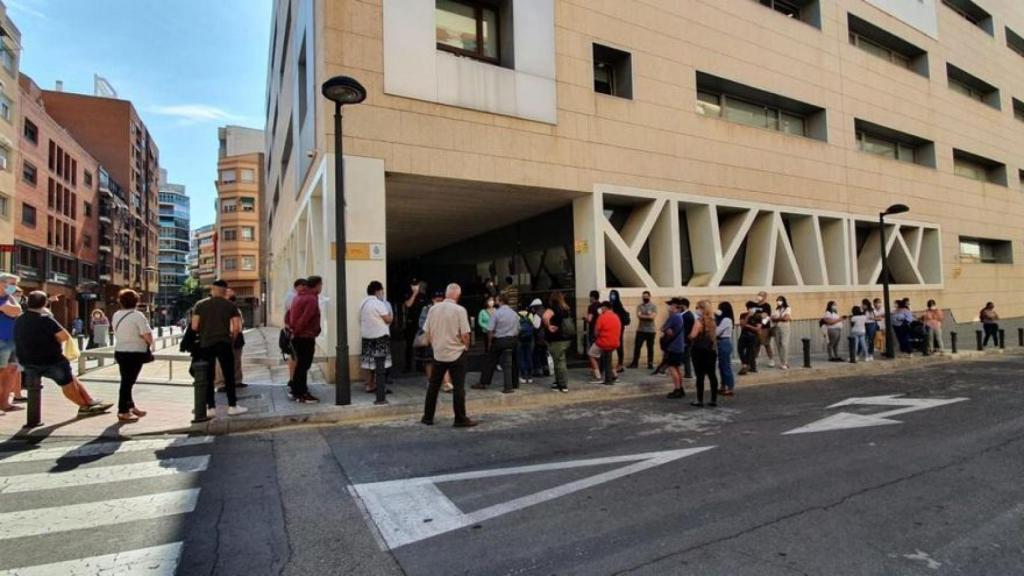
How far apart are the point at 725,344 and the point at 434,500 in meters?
6.92

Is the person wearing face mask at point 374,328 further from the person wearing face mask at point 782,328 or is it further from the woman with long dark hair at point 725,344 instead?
the person wearing face mask at point 782,328

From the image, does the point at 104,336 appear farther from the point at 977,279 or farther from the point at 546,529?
the point at 977,279

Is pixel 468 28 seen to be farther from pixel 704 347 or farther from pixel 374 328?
pixel 704 347

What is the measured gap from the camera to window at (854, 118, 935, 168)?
20.5 metres

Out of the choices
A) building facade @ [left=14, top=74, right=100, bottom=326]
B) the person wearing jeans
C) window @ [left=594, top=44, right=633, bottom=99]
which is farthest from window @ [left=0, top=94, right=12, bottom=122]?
window @ [left=594, top=44, right=633, bottom=99]

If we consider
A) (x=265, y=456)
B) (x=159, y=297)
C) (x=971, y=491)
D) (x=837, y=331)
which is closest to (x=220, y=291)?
(x=265, y=456)

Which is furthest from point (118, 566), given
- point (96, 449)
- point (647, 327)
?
point (647, 327)

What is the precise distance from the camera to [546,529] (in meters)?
3.86

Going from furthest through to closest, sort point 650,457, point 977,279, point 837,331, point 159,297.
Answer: point 159,297 < point 977,279 < point 837,331 < point 650,457

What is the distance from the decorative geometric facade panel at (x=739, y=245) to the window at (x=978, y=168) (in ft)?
18.2

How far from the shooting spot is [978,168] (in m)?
25.8

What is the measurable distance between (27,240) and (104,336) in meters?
26.4

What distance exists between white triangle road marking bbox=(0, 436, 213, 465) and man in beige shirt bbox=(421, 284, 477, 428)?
2.89 m

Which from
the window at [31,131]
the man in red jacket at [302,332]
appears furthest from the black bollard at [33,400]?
the window at [31,131]
